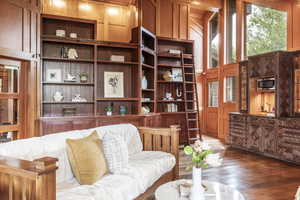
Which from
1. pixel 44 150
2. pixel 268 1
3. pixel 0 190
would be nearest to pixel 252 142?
pixel 268 1

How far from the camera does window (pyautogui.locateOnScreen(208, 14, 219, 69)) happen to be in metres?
7.59

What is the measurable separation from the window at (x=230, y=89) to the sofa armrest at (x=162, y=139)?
394cm

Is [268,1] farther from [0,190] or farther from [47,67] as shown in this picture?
[0,190]

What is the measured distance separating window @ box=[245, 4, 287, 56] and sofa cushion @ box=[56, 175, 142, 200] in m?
5.00

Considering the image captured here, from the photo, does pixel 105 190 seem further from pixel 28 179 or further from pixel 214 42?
pixel 214 42

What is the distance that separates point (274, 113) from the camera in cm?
500

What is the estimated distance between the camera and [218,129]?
7.29m

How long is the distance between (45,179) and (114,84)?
389cm

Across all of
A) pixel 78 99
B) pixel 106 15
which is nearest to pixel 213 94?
pixel 106 15

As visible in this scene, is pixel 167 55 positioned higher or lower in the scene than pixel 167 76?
higher

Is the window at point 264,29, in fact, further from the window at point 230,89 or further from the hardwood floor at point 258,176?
the hardwood floor at point 258,176

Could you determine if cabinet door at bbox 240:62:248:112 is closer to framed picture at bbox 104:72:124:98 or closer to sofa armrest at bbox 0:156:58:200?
framed picture at bbox 104:72:124:98

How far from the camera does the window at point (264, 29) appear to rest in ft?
18.2

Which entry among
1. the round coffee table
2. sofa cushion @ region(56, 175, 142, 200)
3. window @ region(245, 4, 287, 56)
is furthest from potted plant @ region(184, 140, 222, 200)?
window @ region(245, 4, 287, 56)
